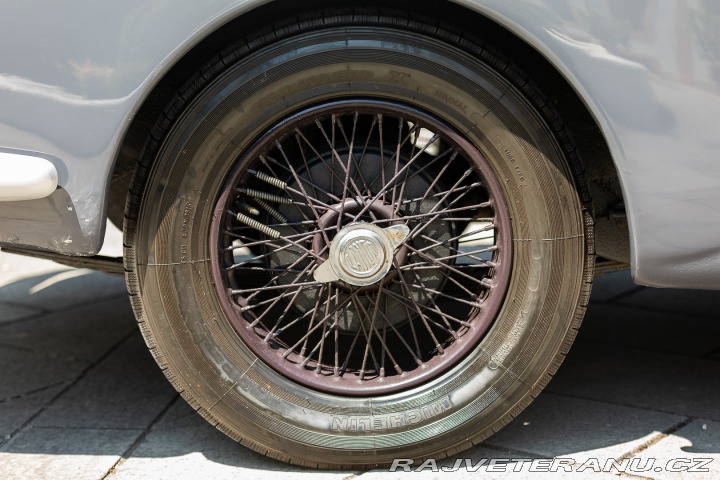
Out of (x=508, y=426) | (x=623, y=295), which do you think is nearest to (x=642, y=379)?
(x=508, y=426)

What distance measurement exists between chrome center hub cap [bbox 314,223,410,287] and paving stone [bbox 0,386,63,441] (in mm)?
1182

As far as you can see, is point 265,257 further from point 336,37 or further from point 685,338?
point 685,338

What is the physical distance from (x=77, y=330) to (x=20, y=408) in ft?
2.51

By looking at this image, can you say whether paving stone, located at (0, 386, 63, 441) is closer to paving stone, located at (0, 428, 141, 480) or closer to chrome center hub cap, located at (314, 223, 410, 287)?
paving stone, located at (0, 428, 141, 480)

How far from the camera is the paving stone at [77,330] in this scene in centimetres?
322

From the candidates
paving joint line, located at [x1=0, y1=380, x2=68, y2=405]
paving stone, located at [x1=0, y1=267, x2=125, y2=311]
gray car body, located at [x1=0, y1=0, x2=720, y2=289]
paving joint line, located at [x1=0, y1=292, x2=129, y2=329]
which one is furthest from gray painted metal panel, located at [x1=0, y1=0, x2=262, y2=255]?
paving stone, located at [x1=0, y1=267, x2=125, y2=311]

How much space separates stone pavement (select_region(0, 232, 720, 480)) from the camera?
2293mm

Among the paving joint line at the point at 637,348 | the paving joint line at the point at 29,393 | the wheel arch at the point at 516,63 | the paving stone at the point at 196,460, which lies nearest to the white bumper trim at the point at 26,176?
the wheel arch at the point at 516,63

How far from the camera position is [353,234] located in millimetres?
2096

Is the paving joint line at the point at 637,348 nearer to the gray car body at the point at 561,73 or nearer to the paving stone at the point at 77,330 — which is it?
the gray car body at the point at 561,73

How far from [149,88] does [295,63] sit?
0.35 meters

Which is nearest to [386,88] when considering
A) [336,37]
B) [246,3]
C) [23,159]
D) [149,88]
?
[336,37]

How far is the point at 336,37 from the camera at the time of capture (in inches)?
80.4

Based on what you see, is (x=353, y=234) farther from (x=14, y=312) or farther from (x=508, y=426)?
(x=14, y=312)
